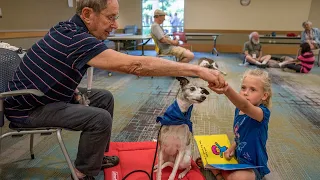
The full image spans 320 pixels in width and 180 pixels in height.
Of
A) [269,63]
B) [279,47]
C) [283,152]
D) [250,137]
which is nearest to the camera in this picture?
[250,137]

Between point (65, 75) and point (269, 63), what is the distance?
22.9 feet

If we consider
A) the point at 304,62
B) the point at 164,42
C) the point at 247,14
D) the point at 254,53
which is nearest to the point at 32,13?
the point at 164,42

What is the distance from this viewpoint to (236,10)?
33.0 ft

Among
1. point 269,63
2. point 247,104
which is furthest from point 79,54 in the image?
point 269,63

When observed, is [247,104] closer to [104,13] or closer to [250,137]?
[250,137]

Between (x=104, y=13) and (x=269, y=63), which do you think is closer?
(x=104, y=13)

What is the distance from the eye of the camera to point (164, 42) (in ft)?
16.4

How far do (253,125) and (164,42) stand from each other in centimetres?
361

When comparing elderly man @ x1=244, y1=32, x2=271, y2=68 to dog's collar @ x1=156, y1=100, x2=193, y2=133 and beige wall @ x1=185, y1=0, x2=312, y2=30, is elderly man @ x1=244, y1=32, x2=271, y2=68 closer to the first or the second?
beige wall @ x1=185, y1=0, x2=312, y2=30

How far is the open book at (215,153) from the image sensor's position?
1778 mm

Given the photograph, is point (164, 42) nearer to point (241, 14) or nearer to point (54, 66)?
point (54, 66)

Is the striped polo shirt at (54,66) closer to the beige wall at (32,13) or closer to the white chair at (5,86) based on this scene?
the white chair at (5,86)

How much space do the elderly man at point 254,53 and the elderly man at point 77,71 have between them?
6.35m

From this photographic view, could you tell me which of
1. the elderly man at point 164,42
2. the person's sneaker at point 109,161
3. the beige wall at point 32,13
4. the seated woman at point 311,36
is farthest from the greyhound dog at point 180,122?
the seated woman at point 311,36
